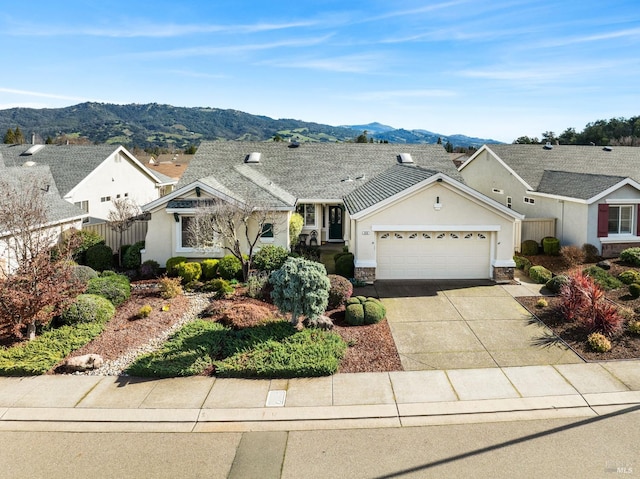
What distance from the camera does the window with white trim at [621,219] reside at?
855 inches

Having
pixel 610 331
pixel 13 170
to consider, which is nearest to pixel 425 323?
pixel 610 331

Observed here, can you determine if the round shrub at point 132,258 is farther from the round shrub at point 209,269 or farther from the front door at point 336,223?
the front door at point 336,223

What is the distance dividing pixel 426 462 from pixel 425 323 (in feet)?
21.4

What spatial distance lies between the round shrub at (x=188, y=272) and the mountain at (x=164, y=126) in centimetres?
12478

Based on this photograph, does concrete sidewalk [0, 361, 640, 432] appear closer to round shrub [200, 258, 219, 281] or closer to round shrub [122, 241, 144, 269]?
round shrub [200, 258, 219, 281]

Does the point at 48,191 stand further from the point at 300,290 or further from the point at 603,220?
the point at 603,220

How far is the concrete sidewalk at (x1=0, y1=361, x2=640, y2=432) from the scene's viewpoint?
882 cm

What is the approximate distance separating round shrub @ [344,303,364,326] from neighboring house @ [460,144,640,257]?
1372 centimetres

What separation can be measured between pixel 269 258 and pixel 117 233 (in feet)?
27.8

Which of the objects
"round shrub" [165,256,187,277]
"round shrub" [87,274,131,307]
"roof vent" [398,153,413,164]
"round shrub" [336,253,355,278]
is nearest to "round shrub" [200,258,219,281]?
"round shrub" [165,256,187,277]

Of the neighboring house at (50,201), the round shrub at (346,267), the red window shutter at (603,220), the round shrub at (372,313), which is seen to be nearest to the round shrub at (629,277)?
the red window shutter at (603,220)

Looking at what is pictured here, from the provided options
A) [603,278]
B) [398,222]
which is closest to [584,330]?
[603,278]

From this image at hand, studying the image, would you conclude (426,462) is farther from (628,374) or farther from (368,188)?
(368,188)

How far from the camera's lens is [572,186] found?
75.9 ft
